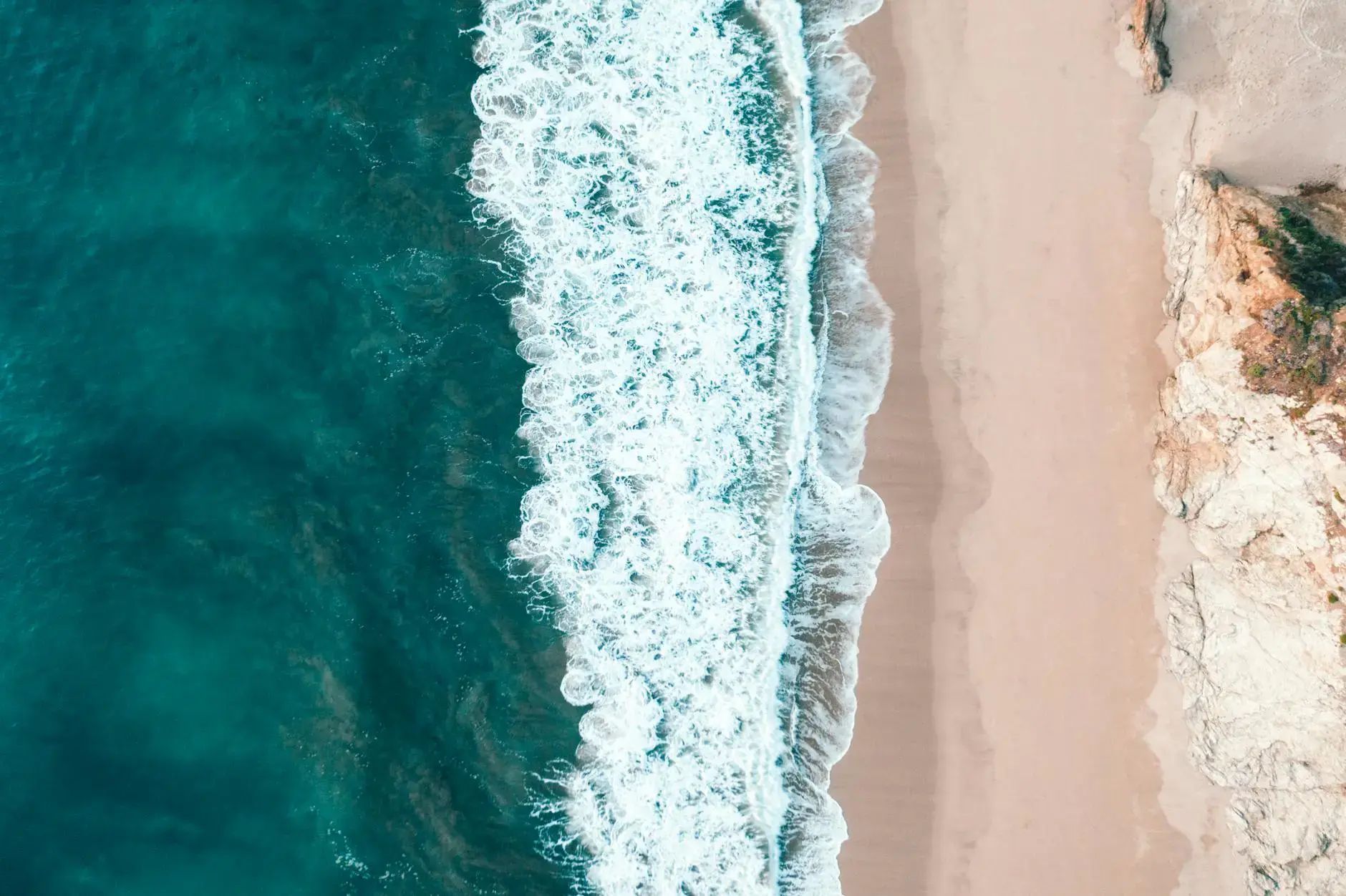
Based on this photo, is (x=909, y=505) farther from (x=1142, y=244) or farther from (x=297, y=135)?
(x=297, y=135)

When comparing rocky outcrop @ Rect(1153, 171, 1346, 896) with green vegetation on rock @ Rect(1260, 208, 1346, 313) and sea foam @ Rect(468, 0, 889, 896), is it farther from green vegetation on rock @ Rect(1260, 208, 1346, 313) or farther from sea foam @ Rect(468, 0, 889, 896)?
sea foam @ Rect(468, 0, 889, 896)

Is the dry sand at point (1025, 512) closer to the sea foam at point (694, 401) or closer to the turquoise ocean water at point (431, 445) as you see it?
the sea foam at point (694, 401)

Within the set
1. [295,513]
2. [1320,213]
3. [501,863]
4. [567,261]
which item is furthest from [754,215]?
[501,863]

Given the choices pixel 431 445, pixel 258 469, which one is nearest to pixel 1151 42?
pixel 431 445

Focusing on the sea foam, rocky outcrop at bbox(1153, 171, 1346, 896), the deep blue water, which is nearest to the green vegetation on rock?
rocky outcrop at bbox(1153, 171, 1346, 896)

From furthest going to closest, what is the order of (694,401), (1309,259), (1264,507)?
1. (694,401)
2. (1264,507)
3. (1309,259)

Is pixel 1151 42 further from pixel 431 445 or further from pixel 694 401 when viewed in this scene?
pixel 431 445
